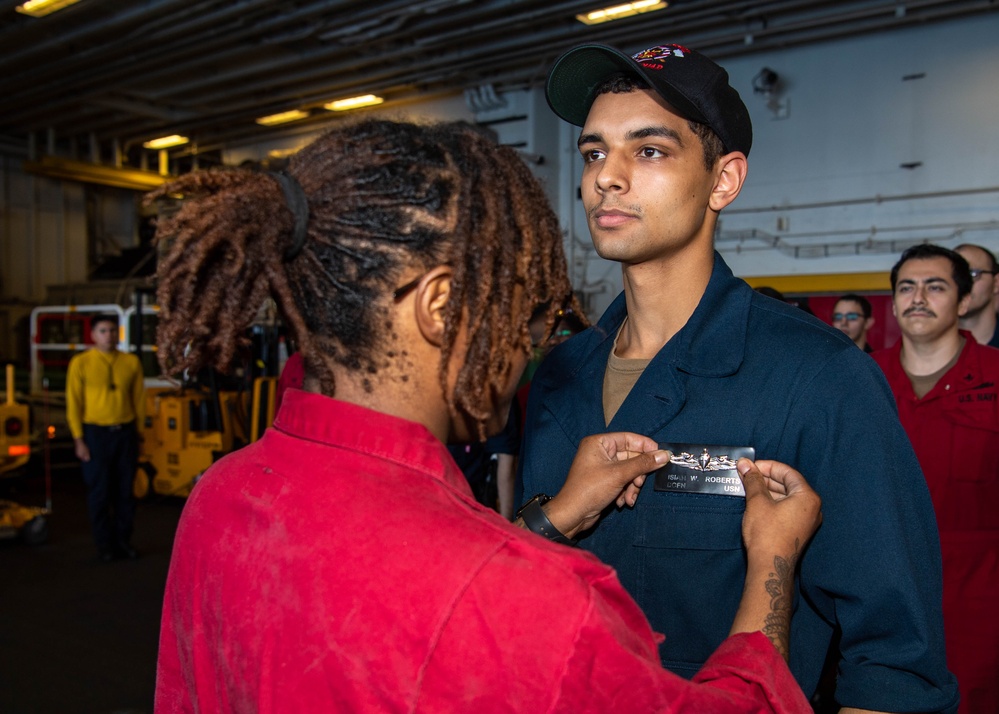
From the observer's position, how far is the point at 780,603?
3.46 feet

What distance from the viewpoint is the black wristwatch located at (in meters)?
1.35

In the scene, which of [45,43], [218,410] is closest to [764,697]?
[218,410]

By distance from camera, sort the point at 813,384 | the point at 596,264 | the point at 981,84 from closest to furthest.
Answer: the point at 813,384, the point at 981,84, the point at 596,264

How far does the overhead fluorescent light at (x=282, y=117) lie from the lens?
12.1 metres

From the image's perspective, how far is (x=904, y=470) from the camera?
1202mm

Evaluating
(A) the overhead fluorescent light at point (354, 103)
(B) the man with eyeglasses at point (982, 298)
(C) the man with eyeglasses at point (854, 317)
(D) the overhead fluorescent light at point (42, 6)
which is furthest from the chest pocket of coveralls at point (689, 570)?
(A) the overhead fluorescent light at point (354, 103)

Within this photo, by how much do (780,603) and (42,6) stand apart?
9553 millimetres

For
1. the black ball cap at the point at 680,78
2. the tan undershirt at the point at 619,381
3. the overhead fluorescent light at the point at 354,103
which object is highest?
the overhead fluorescent light at the point at 354,103

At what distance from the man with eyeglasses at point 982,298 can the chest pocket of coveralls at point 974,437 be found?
140cm

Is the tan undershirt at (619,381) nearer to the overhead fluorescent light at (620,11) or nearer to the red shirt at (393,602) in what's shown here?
the red shirt at (393,602)

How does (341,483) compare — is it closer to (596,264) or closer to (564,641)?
(564,641)

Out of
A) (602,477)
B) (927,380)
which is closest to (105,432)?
(927,380)

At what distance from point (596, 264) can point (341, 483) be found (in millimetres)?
9823

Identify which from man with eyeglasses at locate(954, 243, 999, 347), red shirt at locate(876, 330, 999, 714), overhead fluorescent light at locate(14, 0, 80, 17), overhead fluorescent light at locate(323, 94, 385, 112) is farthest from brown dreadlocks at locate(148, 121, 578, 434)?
overhead fluorescent light at locate(323, 94, 385, 112)
